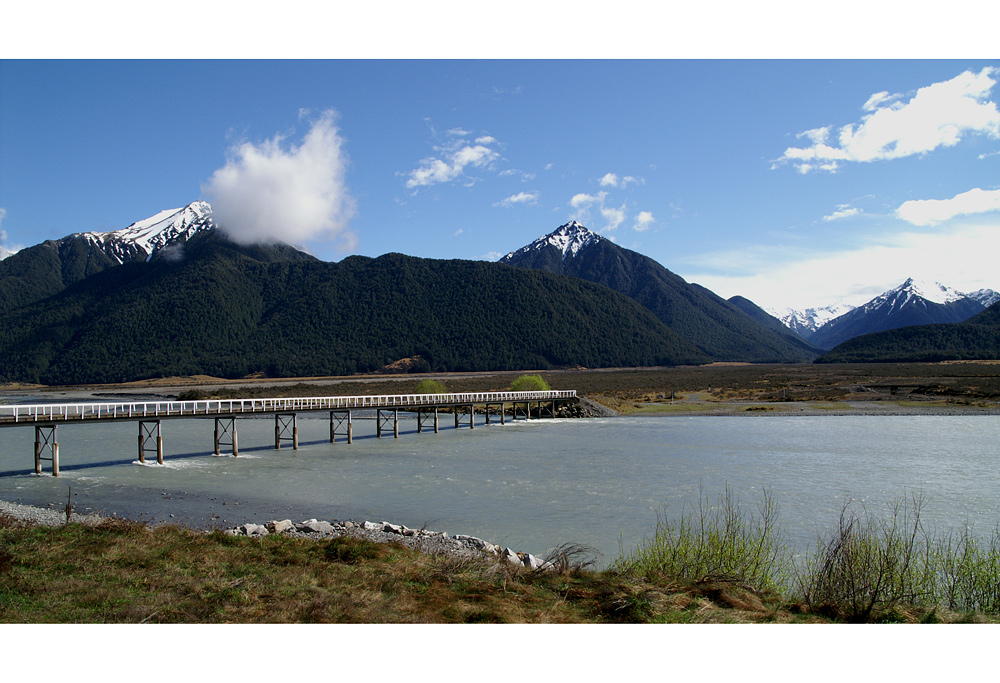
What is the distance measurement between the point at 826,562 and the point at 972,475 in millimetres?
20653

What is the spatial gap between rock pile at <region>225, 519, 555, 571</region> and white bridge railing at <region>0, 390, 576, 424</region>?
17.5 meters

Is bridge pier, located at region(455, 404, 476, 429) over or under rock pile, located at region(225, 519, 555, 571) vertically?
under

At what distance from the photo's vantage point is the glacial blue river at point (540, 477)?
17453 millimetres

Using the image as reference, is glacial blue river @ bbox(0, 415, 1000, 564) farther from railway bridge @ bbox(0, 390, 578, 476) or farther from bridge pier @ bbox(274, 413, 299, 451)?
railway bridge @ bbox(0, 390, 578, 476)

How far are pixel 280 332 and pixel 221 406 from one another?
15071 cm

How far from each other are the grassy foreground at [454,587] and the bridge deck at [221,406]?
20.0 meters

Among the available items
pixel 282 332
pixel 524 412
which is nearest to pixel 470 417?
pixel 524 412

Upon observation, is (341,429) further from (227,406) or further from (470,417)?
(470,417)

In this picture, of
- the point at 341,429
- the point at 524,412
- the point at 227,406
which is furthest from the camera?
the point at 524,412

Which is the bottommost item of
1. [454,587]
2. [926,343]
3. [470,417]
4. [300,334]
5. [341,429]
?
[341,429]

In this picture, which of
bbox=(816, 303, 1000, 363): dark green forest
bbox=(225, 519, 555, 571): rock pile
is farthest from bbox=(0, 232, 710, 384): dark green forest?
bbox=(225, 519, 555, 571): rock pile

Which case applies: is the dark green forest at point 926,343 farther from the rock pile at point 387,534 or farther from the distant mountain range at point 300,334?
the rock pile at point 387,534

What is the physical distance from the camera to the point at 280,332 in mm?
177125

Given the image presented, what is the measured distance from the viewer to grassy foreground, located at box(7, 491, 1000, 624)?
25.5 ft
